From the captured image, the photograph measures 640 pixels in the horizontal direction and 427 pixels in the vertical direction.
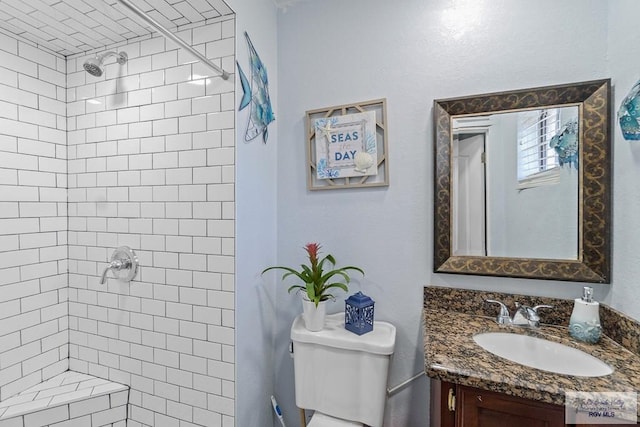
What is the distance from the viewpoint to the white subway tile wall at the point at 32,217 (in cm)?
146

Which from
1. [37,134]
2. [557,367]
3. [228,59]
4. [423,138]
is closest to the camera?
[557,367]

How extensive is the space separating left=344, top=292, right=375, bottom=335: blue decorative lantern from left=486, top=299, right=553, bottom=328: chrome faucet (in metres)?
0.55

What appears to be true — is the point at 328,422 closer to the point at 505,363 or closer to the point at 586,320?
the point at 505,363

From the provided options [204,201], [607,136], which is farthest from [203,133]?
[607,136]

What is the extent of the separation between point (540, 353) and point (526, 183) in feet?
2.26

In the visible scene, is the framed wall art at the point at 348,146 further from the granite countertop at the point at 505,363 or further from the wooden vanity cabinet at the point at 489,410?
the wooden vanity cabinet at the point at 489,410

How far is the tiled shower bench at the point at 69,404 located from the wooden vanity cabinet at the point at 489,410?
5.14ft

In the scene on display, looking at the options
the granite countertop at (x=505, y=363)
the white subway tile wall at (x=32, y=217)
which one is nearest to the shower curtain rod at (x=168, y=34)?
the white subway tile wall at (x=32, y=217)

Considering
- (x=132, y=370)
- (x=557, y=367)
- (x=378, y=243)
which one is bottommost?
(x=132, y=370)

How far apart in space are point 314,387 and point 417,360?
522 millimetres

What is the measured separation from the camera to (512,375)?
2.78ft

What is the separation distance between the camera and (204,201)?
53.4 inches

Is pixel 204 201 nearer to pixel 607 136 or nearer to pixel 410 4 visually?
pixel 410 4

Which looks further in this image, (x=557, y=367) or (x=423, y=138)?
(x=423, y=138)
